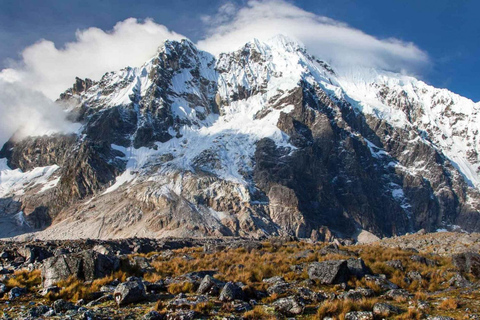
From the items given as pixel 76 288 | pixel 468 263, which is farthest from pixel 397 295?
pixel 76 288

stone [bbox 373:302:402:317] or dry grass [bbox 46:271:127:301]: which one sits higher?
stone [bbox 373:302:402:317]

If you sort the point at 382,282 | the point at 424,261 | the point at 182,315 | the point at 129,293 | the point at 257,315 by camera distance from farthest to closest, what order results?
1. the point at 424,261
2. the point at 382,282
3. the point at 129,293
4. the point at 257,315
5. the point at 182,315

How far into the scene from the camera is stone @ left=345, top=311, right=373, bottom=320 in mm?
12688

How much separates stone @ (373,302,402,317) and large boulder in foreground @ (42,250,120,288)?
36.8ft

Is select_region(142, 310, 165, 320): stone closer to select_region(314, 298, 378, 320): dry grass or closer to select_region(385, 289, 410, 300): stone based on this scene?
select_region(314, 298, 378, 320): dry grass

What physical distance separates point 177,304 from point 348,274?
30.7ft

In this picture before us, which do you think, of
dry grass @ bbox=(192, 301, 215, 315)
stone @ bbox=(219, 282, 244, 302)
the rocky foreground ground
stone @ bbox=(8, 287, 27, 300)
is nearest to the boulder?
the rocky foreground ground

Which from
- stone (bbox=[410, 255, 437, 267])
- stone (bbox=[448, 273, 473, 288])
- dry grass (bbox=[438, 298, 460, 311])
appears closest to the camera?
dry grass (bbox=[438, 298, 460, 311])

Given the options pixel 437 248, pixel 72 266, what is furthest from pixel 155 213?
pixel 72 266

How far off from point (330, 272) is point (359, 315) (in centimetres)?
601

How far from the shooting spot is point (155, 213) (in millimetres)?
173500

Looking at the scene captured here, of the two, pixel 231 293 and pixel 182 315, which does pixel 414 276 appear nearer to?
pixel 231 293

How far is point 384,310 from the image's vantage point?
13234 millimetres

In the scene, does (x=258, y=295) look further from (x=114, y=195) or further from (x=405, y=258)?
(x=114, y=195)
